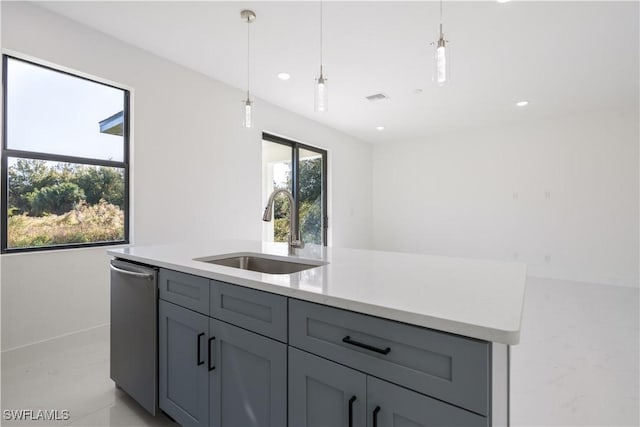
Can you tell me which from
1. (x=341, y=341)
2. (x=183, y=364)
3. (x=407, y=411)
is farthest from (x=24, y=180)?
(x=407, y=411)

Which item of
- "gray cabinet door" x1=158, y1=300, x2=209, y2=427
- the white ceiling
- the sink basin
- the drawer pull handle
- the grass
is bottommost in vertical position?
"gray cabinet door" x1=158, y1=300, x2=209, y2=427

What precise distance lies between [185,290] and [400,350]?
3.43 feet

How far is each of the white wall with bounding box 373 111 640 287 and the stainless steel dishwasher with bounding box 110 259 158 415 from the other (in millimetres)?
5916

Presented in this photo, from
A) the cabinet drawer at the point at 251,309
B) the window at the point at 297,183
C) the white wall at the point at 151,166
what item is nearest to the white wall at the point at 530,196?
the window at the point at 297,183

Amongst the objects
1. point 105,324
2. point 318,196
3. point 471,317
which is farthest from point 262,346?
point 318,196

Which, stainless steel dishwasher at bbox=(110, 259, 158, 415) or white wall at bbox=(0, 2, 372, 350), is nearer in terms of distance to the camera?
stainless steel dishwasher at bbox=(110, 259, 158, 415)

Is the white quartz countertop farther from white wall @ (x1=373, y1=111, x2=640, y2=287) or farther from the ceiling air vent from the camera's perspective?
white wall @ (x1=373, y1=111, x2=640, y2=287)

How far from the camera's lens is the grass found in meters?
2.45

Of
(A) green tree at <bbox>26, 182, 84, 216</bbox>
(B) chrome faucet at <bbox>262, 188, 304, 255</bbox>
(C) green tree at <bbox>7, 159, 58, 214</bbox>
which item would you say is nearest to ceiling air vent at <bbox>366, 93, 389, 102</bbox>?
(B) chrome faucet at <bbox>262, 188, 304, 255</bbox>

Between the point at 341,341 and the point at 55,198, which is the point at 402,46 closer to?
the point at 341,341

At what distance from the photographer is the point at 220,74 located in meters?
3.72

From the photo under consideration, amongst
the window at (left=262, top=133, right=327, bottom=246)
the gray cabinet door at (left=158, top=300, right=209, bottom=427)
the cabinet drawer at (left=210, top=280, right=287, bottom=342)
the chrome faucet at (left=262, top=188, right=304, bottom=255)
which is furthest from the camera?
the window at (left=262, top=133, right=327, bottom=246)

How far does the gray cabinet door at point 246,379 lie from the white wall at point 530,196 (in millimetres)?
5884

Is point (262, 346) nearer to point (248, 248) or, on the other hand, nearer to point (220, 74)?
point (248, 248)
